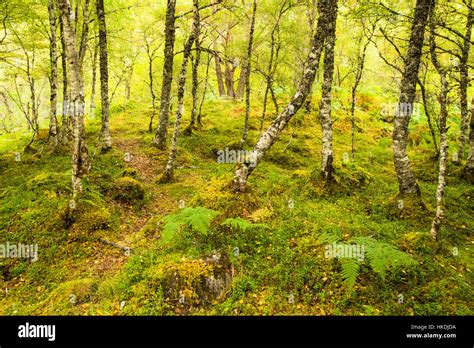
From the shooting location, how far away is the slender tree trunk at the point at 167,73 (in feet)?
46.6

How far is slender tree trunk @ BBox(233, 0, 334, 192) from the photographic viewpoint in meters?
8.23

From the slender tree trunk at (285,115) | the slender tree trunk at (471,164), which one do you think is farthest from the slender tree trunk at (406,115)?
the slender tree trunk at (471,164)

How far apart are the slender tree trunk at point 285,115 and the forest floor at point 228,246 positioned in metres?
0.52

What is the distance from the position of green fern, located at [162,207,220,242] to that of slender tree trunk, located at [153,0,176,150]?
9.28 meters

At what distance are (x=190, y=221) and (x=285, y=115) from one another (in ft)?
13.5

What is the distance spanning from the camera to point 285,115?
841cm

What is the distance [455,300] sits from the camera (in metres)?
5.19

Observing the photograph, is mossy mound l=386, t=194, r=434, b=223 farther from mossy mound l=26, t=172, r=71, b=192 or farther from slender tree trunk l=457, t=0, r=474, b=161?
mossy mound l=26, t=172, r=71, b=192

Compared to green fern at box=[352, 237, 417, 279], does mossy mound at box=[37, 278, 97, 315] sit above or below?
below

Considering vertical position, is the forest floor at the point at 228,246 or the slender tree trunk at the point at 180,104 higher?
the slender tree trunk at the point at 180,104

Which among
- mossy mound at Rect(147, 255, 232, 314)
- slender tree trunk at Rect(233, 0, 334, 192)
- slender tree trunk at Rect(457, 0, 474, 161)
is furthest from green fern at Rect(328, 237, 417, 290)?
slender tree trunk at Rect(457, 0, 474, 161)

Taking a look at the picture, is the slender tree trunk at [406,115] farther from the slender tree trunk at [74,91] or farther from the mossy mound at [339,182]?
the slender tree trunk at [74,91]

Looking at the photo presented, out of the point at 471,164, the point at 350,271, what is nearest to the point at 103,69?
the point at 350,271

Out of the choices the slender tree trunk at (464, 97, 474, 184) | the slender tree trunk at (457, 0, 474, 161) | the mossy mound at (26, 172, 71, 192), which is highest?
the slender tree trunk at (457, 0, 474, 161)
